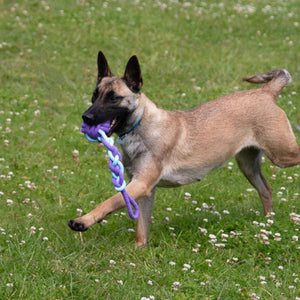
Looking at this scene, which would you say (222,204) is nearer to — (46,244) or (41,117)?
(46,244)

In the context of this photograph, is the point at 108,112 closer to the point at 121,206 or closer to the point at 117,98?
the point at 117,98

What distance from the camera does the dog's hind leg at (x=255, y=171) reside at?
6.99 meters

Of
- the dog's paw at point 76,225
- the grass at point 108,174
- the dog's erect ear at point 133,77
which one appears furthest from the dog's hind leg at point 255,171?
the dog's paw at point 76,225

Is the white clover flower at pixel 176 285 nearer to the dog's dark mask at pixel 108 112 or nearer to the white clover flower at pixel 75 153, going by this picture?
the dog's dark mask at pixel 108 112

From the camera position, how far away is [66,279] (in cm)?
446

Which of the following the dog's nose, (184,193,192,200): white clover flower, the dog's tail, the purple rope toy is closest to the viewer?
the purple rope toy

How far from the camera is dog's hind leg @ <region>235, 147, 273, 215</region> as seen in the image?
6.99 metres

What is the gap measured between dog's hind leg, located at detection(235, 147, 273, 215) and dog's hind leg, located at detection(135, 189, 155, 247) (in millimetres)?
1509

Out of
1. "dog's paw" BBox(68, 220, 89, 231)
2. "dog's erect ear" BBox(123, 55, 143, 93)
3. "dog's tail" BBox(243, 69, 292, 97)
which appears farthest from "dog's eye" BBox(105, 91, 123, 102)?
"dog's tail" BBox(243, 69, 292, 97)

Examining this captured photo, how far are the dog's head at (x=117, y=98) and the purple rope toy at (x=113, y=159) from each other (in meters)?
0.07

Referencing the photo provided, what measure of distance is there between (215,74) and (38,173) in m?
5.35

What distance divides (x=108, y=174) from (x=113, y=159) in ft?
10.1

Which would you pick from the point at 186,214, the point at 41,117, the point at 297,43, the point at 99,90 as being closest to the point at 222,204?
the point at 186,214

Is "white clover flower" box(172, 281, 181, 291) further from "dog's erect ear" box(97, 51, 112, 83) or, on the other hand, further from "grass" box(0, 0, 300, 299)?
"dog's erect ear" box(97, 51, 112, 83)
